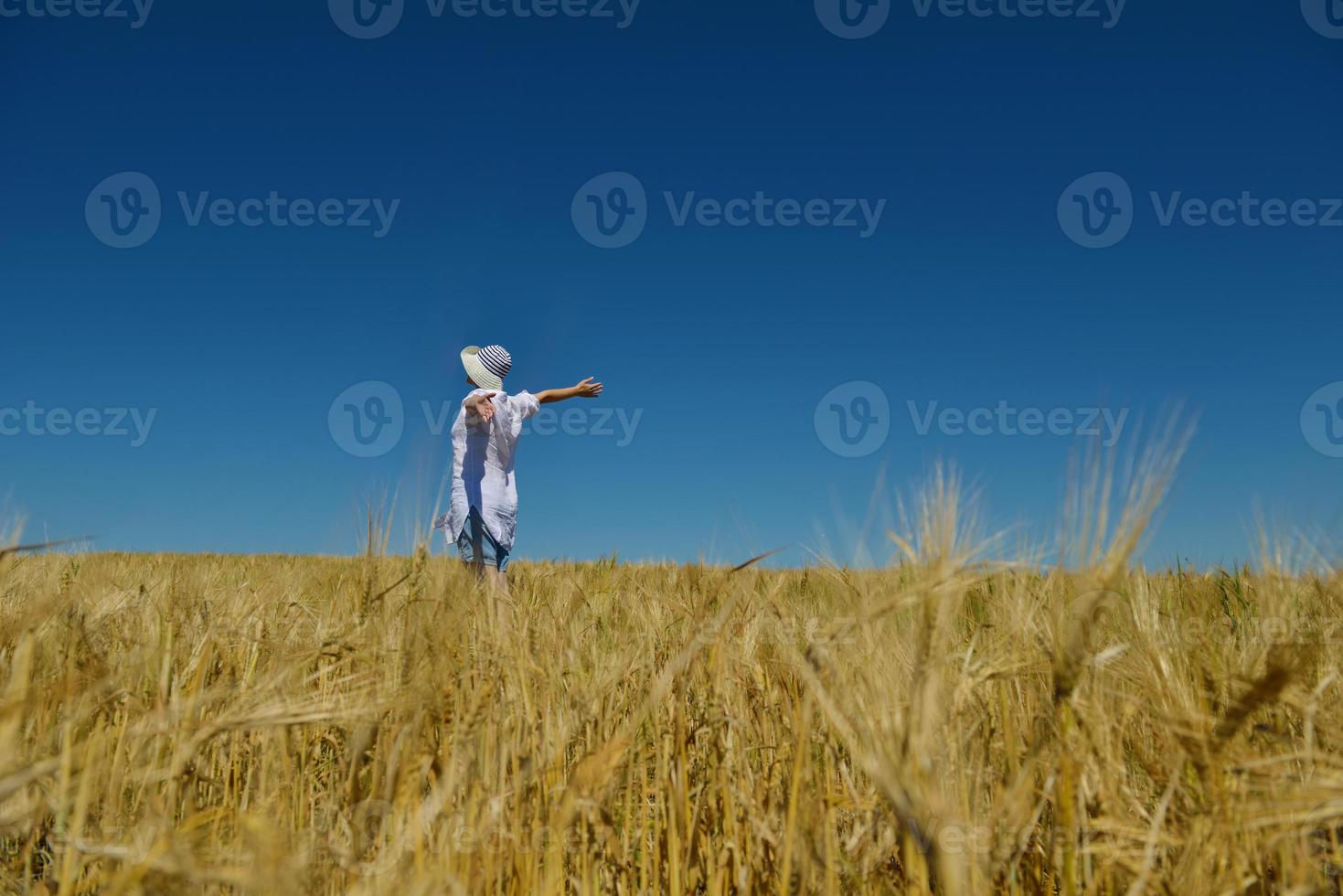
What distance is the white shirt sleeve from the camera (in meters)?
5.02

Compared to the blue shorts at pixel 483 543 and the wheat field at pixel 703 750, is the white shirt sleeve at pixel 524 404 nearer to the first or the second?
the blue shorts at pixel 483 543

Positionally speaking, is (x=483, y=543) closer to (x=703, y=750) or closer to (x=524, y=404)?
(x=524, y=404)

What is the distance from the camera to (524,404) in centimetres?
505

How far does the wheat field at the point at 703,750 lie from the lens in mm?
1031

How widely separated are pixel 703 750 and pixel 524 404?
11.6 feet

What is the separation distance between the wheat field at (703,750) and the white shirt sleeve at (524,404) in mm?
2847

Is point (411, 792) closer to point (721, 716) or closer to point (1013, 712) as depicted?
point (721, 716)

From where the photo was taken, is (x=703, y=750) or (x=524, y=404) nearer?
(x=703, y=750)

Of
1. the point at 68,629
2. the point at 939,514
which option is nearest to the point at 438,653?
the point at 939,514

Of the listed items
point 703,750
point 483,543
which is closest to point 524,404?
point 483,543

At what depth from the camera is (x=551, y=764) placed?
4.92 feet

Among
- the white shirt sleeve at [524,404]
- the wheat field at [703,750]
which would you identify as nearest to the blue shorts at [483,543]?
the white shirt sleeve at [524,404]

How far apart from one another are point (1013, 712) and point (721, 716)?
73 centimetres

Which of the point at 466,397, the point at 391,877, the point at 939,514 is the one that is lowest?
the point at 391,877
